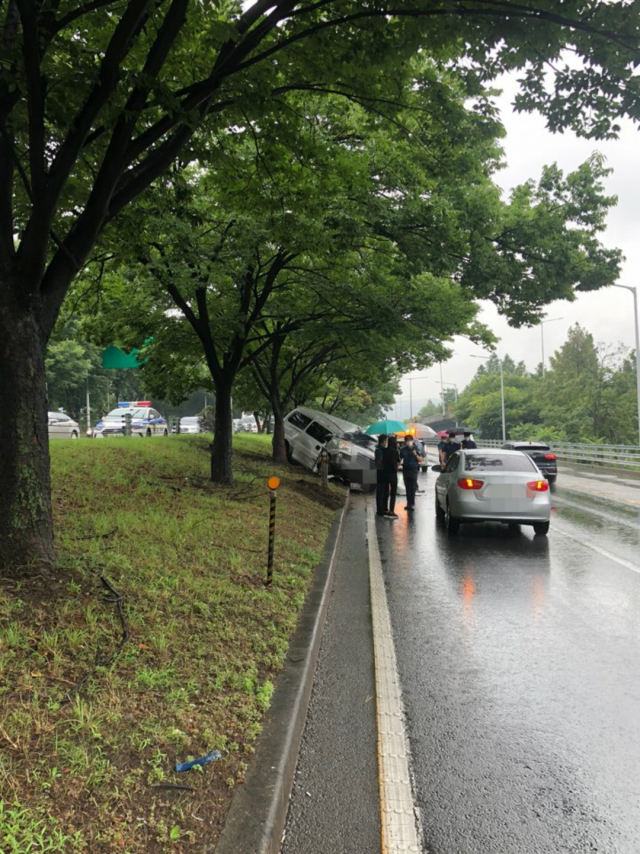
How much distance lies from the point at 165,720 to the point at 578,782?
2.18m

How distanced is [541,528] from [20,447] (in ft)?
27.6

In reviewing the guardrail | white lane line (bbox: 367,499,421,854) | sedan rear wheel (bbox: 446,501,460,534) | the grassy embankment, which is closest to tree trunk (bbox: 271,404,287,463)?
sedan rear wheel (bbox: 446,501,460,534)

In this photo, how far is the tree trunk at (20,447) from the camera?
455cm

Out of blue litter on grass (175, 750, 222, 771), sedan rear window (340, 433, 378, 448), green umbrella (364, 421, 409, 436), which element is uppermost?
green umbrella (364, 421, 409, 436)

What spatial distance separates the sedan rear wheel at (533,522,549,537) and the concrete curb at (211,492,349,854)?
6261mm

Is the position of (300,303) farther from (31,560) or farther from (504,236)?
(31,560)

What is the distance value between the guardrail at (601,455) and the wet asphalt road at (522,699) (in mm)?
20555

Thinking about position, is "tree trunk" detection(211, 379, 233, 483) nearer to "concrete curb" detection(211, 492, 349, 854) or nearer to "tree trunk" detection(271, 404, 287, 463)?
"tree trunk" detection(271, 404, 287, 463)

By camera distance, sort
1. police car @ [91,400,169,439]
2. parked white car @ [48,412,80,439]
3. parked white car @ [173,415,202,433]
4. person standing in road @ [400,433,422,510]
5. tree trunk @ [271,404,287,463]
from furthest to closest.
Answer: parked white car @ [173,415,202,433] → police car @ [91,400,169,439] → parked white car @ [48,412,80,439] → tree trunk @ [271,404,287,463] → person standing in road @ [400,433,422,510]

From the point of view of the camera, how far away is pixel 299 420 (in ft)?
→ 70.2

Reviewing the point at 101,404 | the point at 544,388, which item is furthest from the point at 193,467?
the point at 544,388

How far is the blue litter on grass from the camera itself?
2.81m

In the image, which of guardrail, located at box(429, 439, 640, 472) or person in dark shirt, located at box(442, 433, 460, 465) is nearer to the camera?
person in dark shirt, located at box(442, 433, 460, 465)

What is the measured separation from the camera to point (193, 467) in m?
A: 13.5
